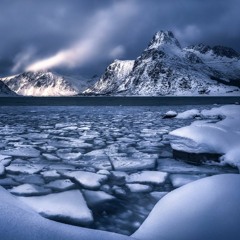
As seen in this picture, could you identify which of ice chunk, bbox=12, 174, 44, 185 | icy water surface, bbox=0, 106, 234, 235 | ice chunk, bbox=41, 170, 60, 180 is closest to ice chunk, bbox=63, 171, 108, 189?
icy water surface, bbox=0, 106, 234, 235

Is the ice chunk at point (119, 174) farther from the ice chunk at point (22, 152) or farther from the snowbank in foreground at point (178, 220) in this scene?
the ice chunk at point (22, 152)

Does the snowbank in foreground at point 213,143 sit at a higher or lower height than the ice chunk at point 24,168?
higher

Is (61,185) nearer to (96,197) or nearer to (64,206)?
(96,197)

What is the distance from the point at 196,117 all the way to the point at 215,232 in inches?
522

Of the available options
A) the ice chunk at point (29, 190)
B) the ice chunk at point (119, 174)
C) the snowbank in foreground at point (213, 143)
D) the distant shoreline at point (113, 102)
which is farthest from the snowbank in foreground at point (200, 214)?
the distant shoreline at point (113, 102)

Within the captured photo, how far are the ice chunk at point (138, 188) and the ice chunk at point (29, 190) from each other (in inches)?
35.3

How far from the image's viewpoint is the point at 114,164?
437 centimetres

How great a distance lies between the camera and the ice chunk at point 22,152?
16.2 feet

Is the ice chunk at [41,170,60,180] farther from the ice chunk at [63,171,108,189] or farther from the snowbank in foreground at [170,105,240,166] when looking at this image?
the snowbank in foreground at [170,105,240,166]

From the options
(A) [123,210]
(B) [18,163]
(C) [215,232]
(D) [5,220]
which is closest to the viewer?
(D) [5,220]

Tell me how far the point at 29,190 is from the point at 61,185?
14.4 inches

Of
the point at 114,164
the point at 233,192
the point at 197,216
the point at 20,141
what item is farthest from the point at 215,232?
the point at 20,141

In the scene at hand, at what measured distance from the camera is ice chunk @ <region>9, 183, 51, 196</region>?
3.02 m

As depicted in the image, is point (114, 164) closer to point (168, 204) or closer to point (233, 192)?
point (168, 204)
